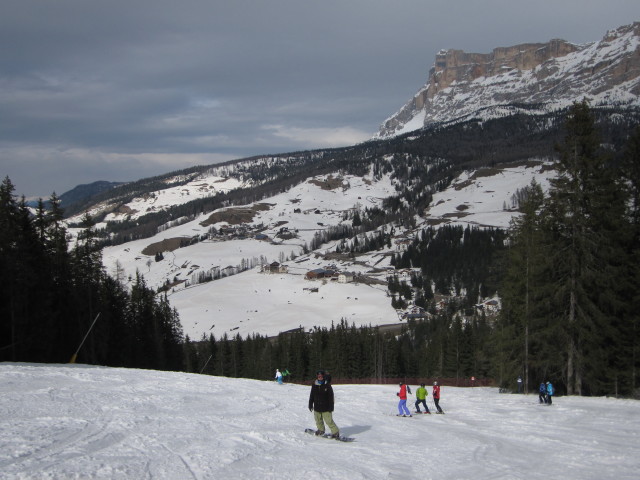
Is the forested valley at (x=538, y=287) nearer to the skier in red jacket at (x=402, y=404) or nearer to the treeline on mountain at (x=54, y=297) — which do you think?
the treeline on mountain at (x=54, y=297)

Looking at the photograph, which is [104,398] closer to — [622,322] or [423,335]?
[622,322]

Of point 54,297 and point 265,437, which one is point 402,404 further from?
point 54,297

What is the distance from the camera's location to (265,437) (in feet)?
44.6

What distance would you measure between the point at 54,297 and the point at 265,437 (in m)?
34.4

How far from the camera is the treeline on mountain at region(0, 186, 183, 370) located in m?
36.0

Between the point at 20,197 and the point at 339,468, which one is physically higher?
the point at 20,197

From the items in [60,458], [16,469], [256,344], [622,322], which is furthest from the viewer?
[256,344]

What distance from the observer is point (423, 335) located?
12419cm

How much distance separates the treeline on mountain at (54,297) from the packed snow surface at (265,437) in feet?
51.4

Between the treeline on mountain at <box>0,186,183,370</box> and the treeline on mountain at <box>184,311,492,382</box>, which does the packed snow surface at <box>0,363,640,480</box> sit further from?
the treeline on mountain at <box>184,311,492,382</box>

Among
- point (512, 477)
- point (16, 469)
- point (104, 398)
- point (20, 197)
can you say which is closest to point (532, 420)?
point (512, 477)

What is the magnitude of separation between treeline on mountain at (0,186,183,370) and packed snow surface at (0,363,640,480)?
15664mm

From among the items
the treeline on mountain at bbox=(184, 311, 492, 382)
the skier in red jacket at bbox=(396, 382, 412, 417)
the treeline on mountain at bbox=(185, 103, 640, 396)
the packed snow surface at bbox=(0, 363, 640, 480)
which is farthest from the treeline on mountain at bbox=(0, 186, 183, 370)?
the treeline on mountain at bbox=(185, 103, 640, 396)

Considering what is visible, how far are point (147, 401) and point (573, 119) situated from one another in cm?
2542
